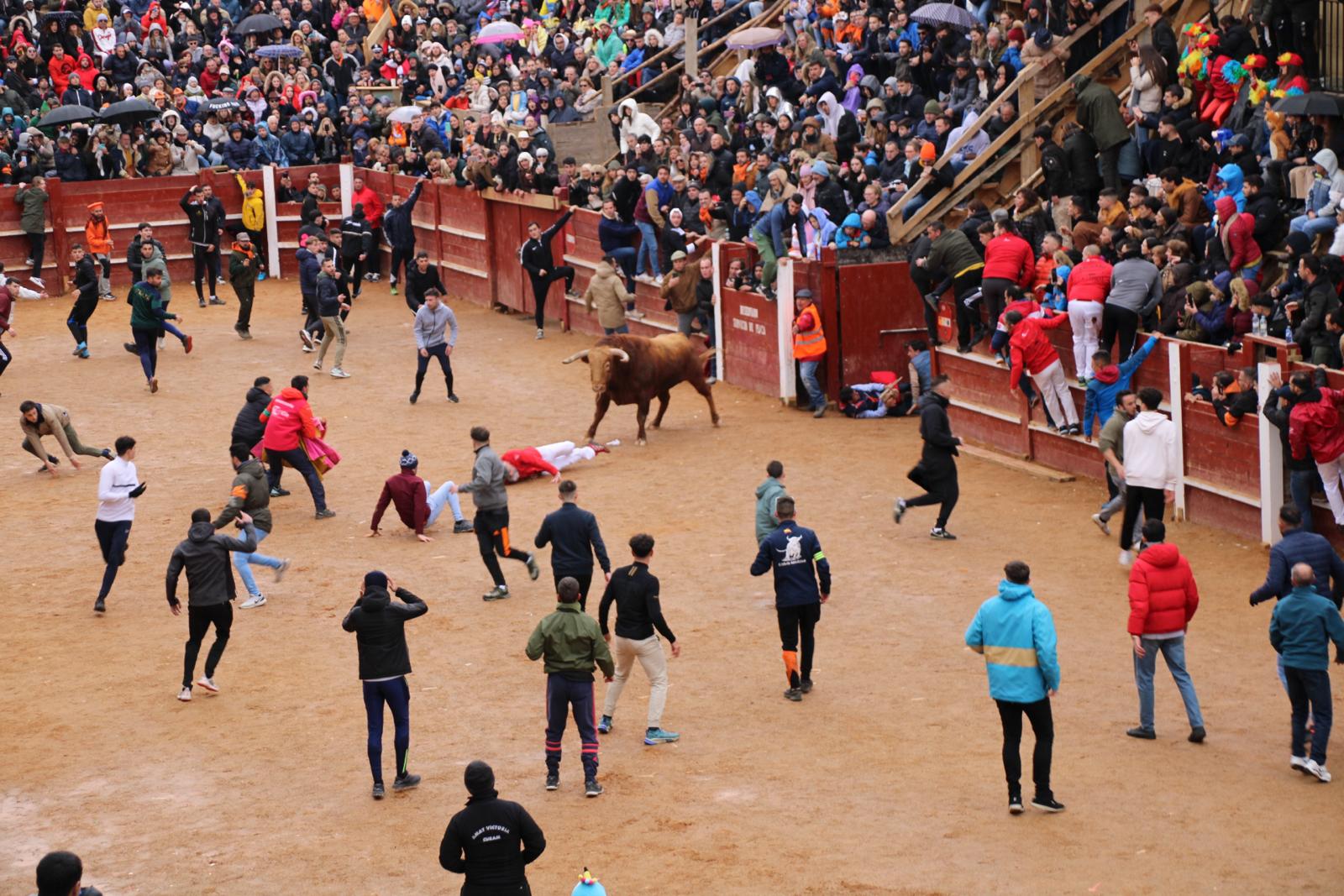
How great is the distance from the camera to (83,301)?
26641mm

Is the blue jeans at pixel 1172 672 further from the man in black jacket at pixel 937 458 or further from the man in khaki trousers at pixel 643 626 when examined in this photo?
the man in black jacket at pixel 937 458

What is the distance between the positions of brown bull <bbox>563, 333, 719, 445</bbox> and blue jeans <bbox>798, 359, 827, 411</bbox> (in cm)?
133

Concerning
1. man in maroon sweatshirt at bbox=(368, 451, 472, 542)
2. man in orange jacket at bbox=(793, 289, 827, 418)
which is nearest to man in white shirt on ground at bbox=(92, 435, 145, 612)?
man in maroon sweatshirt at bbox=(368, 451, 472, 542)

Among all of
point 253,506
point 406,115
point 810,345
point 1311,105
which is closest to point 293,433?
point 253,506

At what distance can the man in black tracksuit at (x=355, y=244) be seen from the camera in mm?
30906

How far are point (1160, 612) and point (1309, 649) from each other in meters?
0.98

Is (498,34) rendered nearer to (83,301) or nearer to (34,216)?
(34,216)

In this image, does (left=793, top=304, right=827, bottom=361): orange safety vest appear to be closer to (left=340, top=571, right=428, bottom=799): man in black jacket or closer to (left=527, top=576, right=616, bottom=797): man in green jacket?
(left=527, top=576, right=616, bottom=797): man in green jacket

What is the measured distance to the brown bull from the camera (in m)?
21.1

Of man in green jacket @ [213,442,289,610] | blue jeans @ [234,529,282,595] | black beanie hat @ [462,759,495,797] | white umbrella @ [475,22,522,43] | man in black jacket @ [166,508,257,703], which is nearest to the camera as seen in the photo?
black beanie hat @ [462,759,495,797]

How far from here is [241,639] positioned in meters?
15.4

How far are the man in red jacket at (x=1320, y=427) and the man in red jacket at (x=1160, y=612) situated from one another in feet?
13.1

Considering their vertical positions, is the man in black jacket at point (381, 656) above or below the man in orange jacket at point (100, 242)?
below

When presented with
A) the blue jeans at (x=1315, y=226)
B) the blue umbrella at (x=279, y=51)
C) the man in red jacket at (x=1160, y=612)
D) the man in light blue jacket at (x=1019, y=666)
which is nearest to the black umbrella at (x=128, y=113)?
the blue umbrella at (x=279, y=51)
